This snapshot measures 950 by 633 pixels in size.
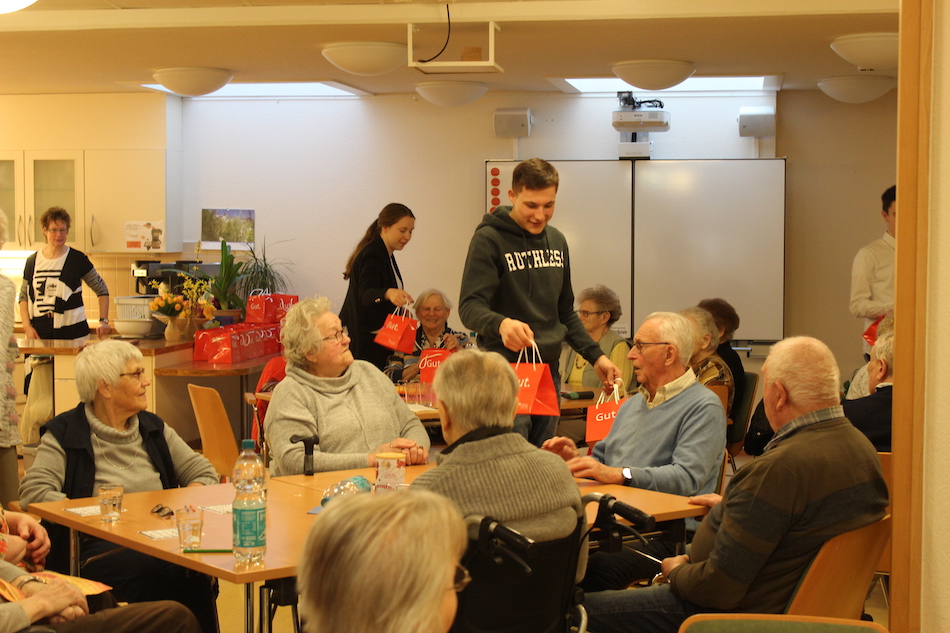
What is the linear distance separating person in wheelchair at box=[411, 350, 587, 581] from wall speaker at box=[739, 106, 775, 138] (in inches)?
231

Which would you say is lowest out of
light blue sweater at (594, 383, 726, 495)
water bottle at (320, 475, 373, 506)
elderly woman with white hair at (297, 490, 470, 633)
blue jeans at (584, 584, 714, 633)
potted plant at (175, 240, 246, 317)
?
blue jeans at (584, 584, 714, 633)

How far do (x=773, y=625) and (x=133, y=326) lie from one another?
231 inches

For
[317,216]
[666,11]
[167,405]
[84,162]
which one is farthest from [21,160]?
[666,11]

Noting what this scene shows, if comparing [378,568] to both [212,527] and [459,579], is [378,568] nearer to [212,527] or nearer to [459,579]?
[459,579]

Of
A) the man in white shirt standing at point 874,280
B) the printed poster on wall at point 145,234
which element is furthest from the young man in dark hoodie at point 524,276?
the printed poster on wall at point 145,234

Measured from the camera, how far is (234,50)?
5.75 m

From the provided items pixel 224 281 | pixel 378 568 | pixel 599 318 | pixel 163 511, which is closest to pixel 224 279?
pixel 224 281

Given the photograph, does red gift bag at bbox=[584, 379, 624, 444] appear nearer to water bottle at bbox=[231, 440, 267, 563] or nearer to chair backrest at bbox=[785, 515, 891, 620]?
chair backrest at bbox=[785, 515, 891, 620]

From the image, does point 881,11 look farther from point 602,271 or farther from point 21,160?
point 21,160

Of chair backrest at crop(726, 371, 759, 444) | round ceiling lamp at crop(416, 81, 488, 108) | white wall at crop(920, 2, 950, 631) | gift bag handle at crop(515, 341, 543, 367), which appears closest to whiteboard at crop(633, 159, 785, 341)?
round ceiling lamp at crop(416, 81, 488, 108)

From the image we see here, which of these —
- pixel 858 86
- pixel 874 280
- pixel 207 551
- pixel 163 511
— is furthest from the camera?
pixel 858 86

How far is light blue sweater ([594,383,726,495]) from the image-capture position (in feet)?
9.66

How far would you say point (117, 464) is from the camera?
3104mm

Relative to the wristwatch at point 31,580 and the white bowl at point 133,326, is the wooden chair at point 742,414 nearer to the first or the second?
the wristwatch at point 31,580
